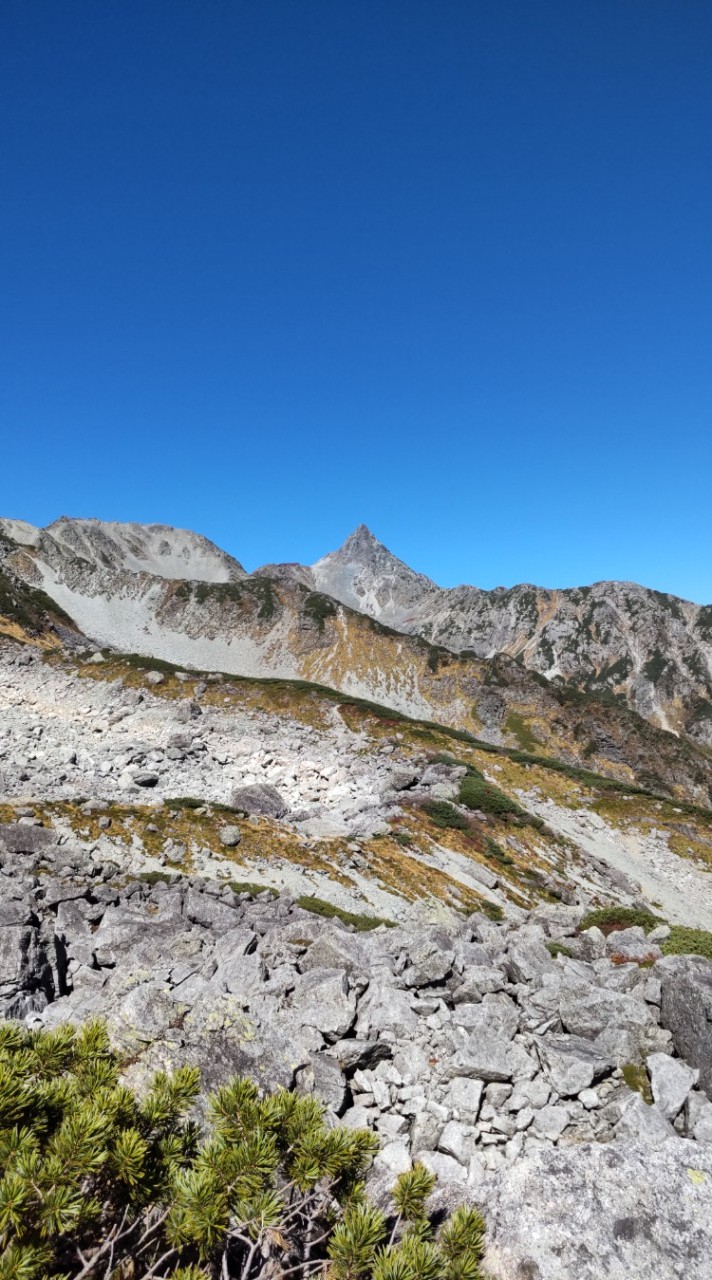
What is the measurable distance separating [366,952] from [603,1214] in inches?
306

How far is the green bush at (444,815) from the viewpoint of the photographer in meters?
36.1

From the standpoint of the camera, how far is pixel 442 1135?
8.66 metres

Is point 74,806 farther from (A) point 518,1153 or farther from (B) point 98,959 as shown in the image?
(A) point 518,1153

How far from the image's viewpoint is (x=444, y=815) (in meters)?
36.9

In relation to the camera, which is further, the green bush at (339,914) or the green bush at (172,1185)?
the green bush at (339,914)

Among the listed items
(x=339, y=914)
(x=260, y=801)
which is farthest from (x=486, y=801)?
(x=339, y=914)

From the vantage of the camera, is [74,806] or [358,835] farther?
[358,835]

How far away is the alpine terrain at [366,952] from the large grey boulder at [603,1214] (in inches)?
0.9

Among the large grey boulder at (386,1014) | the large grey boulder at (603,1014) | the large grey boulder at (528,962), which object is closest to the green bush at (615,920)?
the large grey boulder at (528,962)

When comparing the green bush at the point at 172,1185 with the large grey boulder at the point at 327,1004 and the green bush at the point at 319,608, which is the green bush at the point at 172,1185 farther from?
the green bush at the point at 319,608

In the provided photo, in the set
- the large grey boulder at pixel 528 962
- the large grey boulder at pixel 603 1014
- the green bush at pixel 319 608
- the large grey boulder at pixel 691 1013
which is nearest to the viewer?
the large grey boulder at pixel 691 1013

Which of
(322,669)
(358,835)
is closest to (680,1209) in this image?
(358,835)

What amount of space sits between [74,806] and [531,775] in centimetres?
4175

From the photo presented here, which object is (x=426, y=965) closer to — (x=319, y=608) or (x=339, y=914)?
(x=339, y=914)
